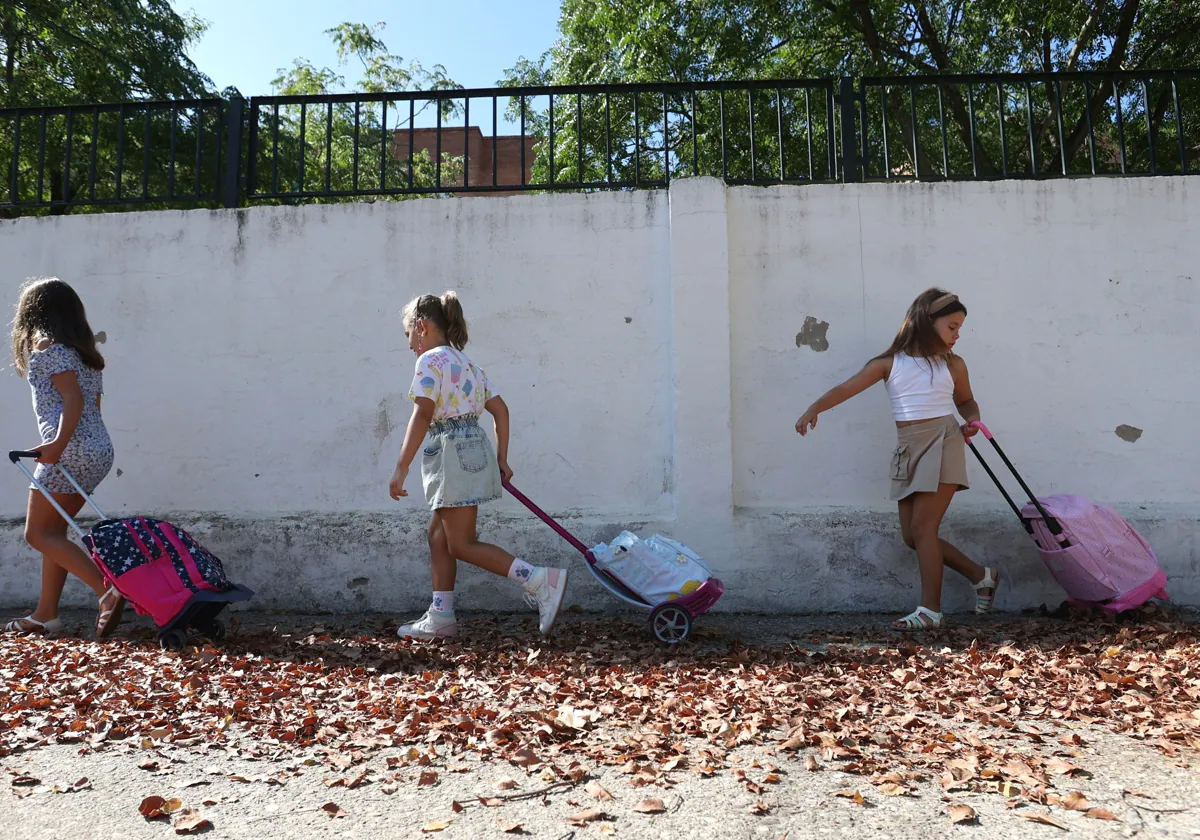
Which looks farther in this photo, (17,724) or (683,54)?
(683,54)

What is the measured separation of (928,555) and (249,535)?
376 cm

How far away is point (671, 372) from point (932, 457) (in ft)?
4.93

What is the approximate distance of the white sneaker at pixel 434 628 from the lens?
4434 millimetres

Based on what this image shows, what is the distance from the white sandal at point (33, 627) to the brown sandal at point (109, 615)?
1.11 feet

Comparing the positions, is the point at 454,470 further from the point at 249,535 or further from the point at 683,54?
the point at 683,54

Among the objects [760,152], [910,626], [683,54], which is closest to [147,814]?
[910,626]

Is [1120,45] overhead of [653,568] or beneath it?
overhead

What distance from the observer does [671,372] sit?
5.29 m

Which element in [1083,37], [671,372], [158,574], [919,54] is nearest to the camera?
[158,574]

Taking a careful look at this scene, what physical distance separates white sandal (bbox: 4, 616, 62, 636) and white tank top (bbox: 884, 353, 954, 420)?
446cm

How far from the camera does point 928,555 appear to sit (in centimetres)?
463

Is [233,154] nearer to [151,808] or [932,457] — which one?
[151,808]

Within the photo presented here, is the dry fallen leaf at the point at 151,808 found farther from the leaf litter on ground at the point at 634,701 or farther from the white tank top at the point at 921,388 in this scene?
the white tank top at the point at 921,388

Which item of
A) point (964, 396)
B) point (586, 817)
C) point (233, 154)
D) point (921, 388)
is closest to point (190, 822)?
point (586, 817)
